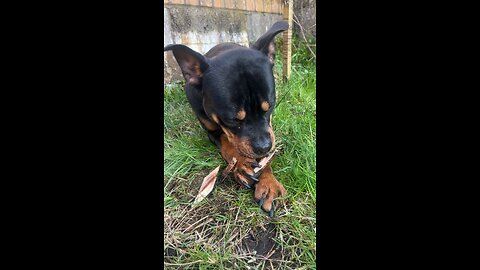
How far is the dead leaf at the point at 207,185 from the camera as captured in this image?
7.63 feet


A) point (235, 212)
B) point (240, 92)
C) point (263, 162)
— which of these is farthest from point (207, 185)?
point (240, 92)

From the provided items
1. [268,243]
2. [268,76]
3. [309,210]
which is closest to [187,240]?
[268,243]

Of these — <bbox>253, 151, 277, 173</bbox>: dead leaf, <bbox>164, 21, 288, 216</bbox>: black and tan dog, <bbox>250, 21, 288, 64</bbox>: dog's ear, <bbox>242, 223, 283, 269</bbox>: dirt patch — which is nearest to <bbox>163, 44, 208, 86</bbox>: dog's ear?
<bbox>164, 21, 288, 216</bbox>: black and tan dog

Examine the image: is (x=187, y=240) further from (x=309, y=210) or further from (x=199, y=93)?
(x=199, y=93)

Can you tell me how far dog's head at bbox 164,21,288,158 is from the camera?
2.27 meters

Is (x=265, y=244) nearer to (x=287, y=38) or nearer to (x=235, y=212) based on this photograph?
(x=235, y=212)

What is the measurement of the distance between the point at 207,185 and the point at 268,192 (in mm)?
438

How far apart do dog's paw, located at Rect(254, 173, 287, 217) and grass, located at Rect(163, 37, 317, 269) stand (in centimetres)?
5

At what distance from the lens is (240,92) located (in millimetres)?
2256

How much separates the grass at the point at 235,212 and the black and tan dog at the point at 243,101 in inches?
5.0

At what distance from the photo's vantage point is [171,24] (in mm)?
4133

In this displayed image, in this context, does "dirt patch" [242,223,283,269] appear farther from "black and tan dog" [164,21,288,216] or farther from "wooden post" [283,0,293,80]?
"wooden post" [283,0,293,80]

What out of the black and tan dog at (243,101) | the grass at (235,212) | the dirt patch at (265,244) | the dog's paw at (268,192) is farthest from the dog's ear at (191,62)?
the dirt patch at (265,244)
